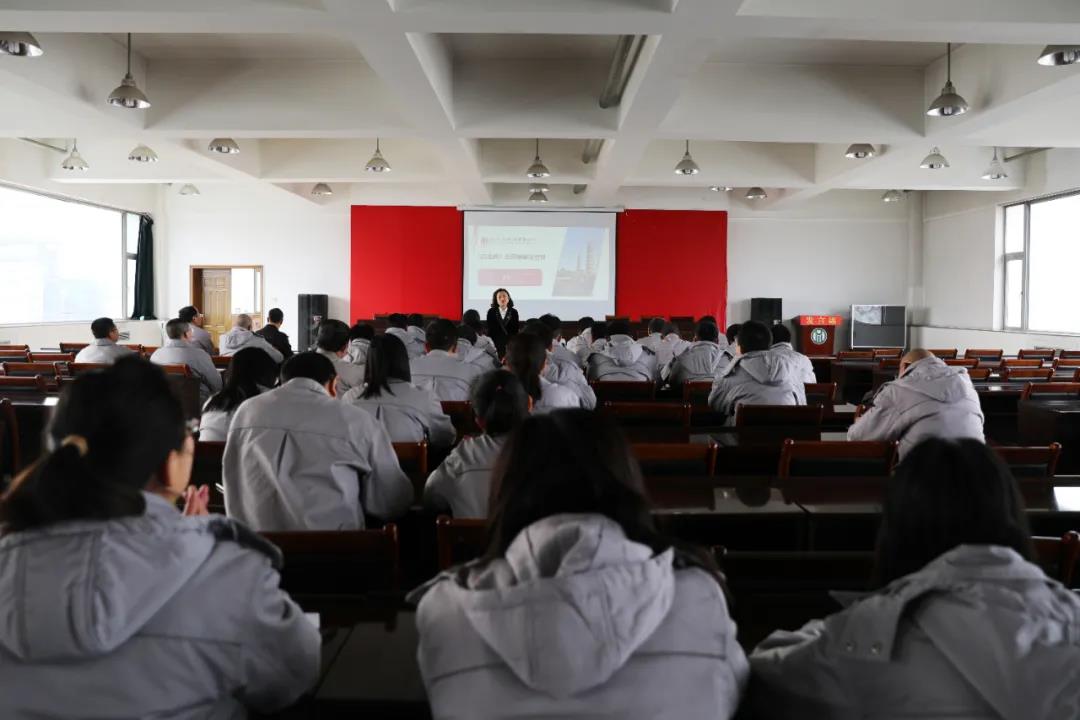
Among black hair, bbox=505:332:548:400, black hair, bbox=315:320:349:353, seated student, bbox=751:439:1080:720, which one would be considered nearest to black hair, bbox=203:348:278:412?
black hair, bbox=505:332:548:400

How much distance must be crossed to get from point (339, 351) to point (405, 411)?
158 centimetres

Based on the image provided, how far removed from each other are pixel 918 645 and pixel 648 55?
17.6 feet

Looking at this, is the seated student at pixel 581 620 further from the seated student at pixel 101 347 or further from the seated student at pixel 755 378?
the seated student at pixel 101 347

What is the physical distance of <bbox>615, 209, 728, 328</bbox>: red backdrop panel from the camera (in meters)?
14.2

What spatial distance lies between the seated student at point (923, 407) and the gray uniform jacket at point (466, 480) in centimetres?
200

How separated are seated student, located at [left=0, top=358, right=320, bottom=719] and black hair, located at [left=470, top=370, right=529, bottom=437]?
1.26 m

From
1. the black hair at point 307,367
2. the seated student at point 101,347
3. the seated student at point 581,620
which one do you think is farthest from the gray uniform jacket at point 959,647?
the seated student at point 101,347

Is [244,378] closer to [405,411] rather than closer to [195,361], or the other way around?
[405,411]

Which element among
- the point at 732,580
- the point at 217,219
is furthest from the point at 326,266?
the point at 732,580

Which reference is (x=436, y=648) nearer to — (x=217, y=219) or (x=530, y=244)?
(x=530, y=244)

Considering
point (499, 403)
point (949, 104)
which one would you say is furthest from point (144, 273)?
point (499, 403)

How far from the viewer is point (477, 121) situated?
→ 7.71 metres

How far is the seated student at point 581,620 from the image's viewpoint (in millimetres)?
1036

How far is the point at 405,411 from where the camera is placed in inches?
136
